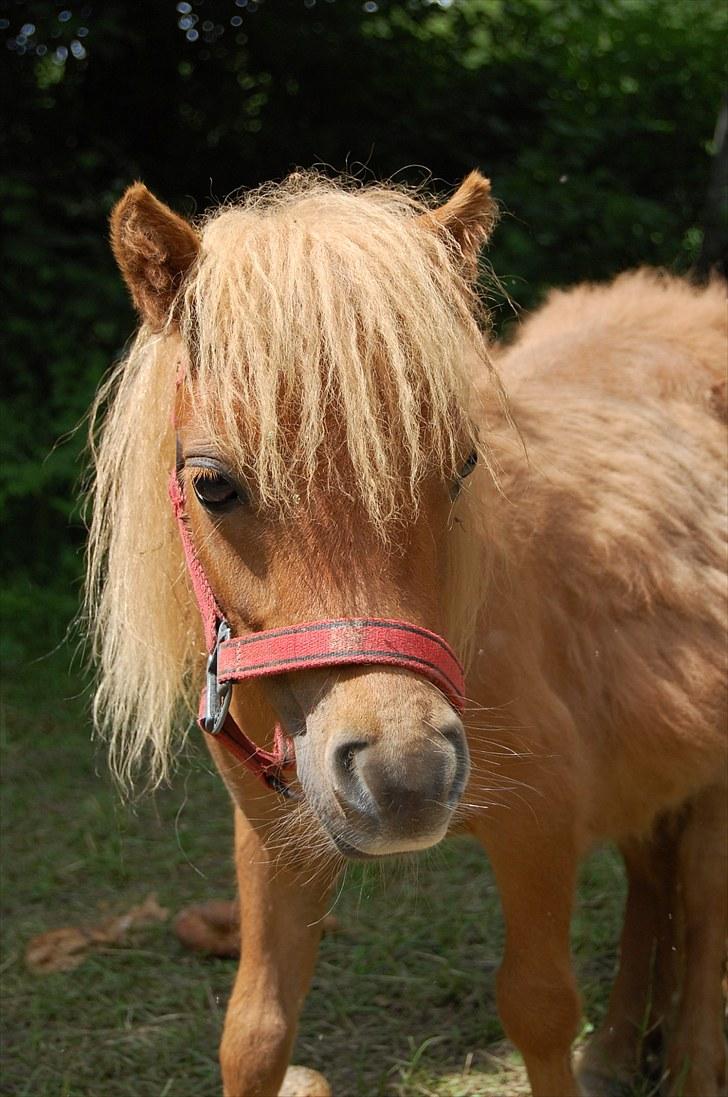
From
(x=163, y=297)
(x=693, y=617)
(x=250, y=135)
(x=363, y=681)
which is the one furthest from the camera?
(x=250, y=135)

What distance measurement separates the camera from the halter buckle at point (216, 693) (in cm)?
180

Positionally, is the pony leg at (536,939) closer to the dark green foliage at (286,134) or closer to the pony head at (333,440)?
the pony head at (333,440)

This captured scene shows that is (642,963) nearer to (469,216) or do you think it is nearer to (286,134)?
(469,216)

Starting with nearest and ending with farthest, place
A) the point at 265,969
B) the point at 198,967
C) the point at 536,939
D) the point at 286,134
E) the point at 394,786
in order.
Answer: the point at 394,786 < the point at 536,939 < the point at 265,969 < the point at 198,967 < the point at 286,134

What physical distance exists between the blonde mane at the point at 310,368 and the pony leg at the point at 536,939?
1.38 ft

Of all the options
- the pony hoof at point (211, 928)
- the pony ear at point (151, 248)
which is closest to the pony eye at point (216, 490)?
the pony ear at point (151, 248)

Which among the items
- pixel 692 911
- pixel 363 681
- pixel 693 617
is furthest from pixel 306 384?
pixel 692 911

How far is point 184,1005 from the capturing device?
313 centimetres

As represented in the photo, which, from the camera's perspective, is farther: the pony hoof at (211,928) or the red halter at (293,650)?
the pony hoof at (211,928)

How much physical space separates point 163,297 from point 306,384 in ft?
1.14

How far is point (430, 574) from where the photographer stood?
68.6 inches

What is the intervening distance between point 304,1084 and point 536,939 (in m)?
0.80

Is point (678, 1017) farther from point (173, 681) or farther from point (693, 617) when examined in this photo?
point (173, 681)

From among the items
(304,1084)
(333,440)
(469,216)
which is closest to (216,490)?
(333,440)
